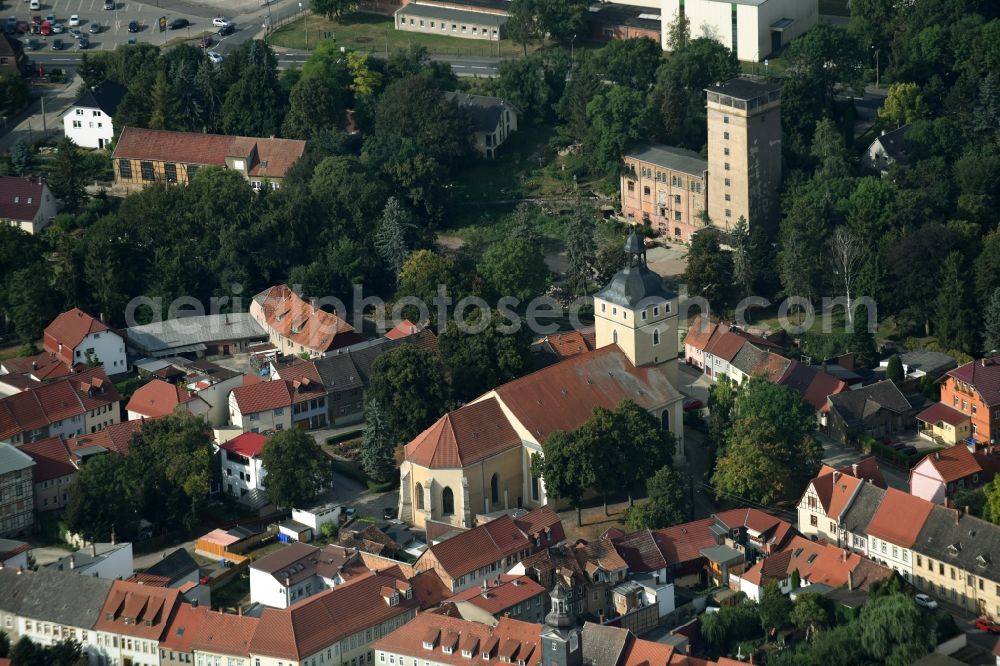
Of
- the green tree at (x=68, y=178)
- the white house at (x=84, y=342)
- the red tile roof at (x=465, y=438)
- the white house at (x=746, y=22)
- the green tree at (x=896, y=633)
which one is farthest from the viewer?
the white house at (x=746, y=22)

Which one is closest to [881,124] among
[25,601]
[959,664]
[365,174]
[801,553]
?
[365,174]

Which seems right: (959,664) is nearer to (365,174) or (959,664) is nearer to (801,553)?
(801,553)

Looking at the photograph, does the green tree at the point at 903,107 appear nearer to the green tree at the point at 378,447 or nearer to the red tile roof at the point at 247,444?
the green tree at the point at 378,447

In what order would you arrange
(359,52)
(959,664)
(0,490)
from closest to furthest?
(959,664), (0,490), (359,52)

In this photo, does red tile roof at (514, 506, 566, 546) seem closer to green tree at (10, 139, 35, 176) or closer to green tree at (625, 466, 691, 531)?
green tree at (625, 466, 691, 531)

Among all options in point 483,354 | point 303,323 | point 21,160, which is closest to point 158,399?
point 303,323

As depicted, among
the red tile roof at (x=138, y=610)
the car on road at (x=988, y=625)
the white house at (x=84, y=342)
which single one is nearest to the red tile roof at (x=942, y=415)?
the car on road at (x=988, y=625)
